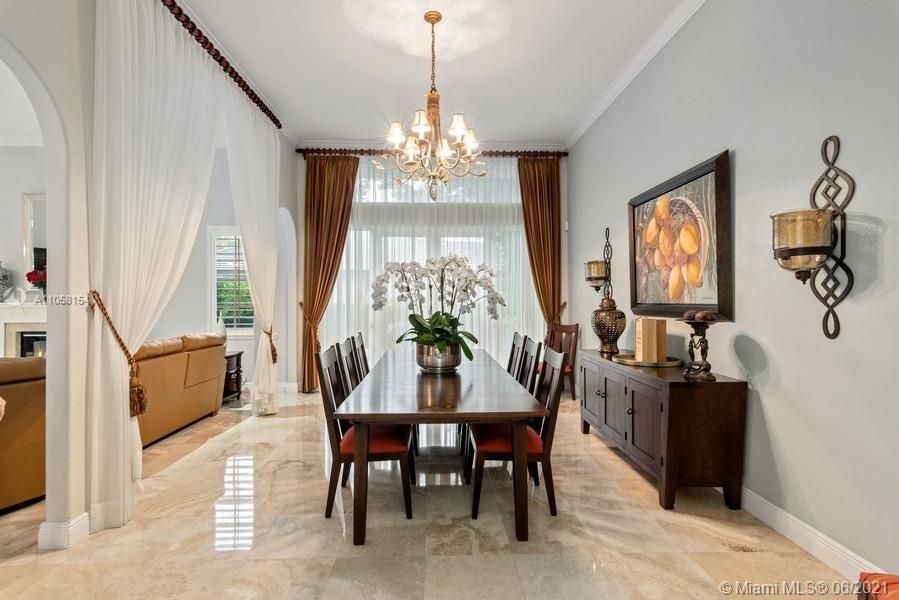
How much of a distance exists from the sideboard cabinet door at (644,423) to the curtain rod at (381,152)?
3.68 meters

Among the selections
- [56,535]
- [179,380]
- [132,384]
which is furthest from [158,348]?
[56,535]

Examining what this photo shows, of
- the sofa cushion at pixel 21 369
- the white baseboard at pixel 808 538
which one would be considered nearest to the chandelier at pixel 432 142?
the sofa cushion at pixel 21 369

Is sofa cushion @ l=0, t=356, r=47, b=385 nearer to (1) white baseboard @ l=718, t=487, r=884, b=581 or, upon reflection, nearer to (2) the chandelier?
(2) the chandelier

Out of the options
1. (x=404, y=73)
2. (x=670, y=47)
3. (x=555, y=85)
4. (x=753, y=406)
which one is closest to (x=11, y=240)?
(x=404, y=73)

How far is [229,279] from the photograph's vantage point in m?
6.51

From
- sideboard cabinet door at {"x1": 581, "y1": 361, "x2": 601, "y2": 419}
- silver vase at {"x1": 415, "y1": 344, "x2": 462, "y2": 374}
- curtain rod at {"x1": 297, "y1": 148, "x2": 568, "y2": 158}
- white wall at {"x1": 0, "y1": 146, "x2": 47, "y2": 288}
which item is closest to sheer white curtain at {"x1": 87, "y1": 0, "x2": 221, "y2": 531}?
silver vase at {"x1": 415, "y1": 344, "x2": 462, "y2": 374}

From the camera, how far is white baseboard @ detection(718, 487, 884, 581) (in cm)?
187

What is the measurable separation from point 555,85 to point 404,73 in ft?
4.59

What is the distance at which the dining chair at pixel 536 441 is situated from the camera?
7.61ft

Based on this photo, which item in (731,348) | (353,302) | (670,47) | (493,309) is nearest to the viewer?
(731,348)

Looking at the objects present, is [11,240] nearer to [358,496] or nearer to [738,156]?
[358,496]

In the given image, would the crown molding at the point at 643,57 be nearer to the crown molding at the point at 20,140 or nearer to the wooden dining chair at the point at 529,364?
the wooden dining chair at the point at 529,364

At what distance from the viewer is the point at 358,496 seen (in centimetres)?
213

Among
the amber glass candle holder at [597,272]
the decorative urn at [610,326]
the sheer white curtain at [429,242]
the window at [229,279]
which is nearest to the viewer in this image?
the decorative urn at [610,326]
